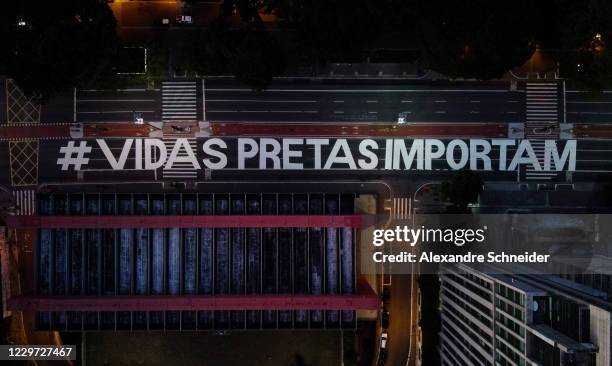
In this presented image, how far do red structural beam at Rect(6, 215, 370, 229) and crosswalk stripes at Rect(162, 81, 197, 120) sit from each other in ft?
44.8

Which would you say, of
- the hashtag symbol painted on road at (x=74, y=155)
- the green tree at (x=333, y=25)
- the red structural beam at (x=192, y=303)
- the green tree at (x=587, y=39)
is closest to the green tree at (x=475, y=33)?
the green tree at (x=333, y=25)

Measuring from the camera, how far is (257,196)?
167ft

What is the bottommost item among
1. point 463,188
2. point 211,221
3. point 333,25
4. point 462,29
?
point 211,221

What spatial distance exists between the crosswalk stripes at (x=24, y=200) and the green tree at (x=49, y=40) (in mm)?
13372

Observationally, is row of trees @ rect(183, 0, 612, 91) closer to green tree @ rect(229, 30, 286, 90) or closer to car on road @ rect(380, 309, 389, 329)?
green tree @ rect(229, 30, 286, 90)

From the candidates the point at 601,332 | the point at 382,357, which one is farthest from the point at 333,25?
the point at 382,357

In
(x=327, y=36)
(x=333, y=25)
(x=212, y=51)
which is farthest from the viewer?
(x=212, y=51)

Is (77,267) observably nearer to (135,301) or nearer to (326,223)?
(135,301)

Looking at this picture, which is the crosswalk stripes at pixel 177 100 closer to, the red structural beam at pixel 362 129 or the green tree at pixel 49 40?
the red structural beam at pixel 362 129

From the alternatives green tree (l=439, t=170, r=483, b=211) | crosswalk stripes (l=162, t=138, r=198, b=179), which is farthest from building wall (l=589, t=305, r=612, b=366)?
crosswalk stripes (l=162, t=138, r=198, b=179)

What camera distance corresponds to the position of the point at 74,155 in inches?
2217

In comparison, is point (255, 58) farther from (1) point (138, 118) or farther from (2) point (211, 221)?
(2) point (211, 221)

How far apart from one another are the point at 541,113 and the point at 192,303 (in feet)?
150

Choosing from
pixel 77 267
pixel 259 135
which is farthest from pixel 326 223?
pixel 77 267
